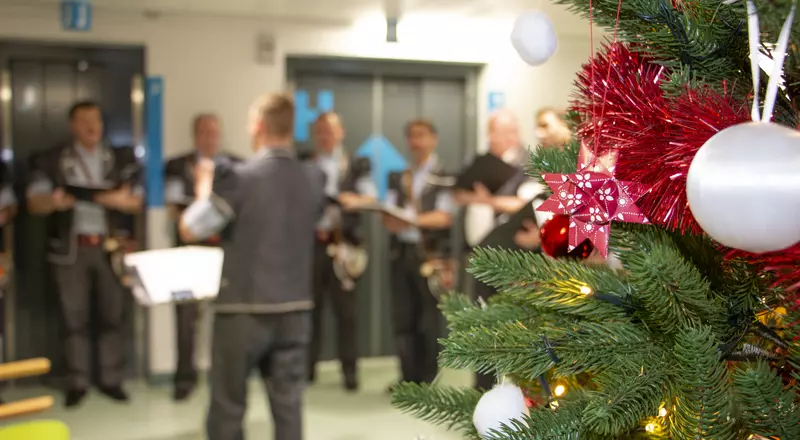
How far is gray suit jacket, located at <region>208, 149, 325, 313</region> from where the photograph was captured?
3.05 meters

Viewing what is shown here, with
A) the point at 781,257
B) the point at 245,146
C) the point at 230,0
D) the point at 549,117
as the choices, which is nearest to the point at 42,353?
the point at 245,146

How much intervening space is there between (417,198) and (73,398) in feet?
8.35

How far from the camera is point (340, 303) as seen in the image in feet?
17.3

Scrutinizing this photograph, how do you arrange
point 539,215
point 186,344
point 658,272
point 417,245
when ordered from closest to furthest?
point 658,272, point 539,215, point 186,344, point 417,245

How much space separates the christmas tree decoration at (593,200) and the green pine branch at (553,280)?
0.03m

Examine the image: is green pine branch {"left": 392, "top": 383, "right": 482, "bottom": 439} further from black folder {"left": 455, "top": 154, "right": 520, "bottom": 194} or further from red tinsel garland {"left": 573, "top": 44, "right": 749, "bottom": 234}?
black folder {"left": 455, "top": 154, "right": 520, "bottom": 194}

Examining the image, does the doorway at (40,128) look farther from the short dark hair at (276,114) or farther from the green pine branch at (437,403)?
the green pine branch at (437,403)

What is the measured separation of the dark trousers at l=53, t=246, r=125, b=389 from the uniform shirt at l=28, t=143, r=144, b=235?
137 millimetres

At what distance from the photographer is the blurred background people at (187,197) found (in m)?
5.09

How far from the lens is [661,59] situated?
2.28ft

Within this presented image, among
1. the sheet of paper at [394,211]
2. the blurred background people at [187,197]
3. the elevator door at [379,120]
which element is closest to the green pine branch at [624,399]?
the sheet of paper at [394,211]

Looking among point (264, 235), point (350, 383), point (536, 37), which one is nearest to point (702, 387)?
point (536, 37)

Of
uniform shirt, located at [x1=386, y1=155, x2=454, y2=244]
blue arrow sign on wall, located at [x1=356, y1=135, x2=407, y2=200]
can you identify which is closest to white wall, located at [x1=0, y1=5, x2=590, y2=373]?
blue arrow sign on wall, located at [x1=356, y1=135, x2=407, y2=200]

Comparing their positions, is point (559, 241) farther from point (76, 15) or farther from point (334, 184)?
point (76, 15)
